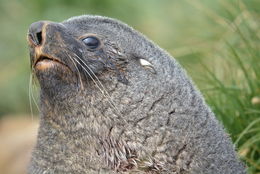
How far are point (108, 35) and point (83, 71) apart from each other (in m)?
0.38

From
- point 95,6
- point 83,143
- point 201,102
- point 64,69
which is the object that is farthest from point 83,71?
point 95,6

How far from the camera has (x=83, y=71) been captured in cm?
489

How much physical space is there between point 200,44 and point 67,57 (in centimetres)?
327

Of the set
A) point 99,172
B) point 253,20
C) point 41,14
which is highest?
point 41,14

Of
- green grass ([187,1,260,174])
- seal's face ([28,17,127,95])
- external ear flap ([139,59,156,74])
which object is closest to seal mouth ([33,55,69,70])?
seal's face ([28,17,127,95])

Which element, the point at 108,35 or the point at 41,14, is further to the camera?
the point at 41,14

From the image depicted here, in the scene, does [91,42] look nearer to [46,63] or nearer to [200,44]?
[46,63]

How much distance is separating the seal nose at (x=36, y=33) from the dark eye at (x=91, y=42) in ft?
1.10

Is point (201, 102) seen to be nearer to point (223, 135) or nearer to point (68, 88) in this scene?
point (223, 135)

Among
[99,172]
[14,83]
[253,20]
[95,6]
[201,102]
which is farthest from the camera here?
[95,6]

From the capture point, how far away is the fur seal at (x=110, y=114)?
4871 mm

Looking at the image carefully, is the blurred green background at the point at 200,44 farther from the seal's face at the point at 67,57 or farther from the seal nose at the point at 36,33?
the seal nose at the point at 36,33

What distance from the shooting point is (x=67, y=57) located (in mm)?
4867

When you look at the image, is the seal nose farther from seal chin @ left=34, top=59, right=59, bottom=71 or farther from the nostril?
seal chin @ left=34, top=59, right=59, bottom=71
